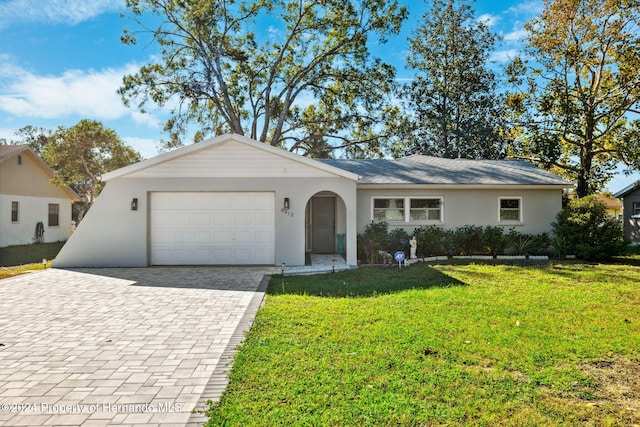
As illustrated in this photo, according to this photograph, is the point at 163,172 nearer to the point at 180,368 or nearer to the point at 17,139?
the point at 180,368

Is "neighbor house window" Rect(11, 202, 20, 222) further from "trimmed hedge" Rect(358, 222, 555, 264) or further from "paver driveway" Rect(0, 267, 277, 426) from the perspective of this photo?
"trimmed hedge" Rect(358, 222, 555, 264)

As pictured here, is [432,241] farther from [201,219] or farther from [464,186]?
[201,219]

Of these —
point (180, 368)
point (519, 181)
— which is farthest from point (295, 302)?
point (519, 181)

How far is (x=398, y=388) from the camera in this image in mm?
3750

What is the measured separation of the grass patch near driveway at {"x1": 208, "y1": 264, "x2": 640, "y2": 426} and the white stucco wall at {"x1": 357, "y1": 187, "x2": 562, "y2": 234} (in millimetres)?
6337

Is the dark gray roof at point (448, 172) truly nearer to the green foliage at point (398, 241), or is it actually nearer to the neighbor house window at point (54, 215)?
the green foliage at point (398, 241)

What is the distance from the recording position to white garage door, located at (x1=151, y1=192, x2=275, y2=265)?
12086 millimetres

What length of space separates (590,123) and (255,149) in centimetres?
1943

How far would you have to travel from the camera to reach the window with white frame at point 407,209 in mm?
14406

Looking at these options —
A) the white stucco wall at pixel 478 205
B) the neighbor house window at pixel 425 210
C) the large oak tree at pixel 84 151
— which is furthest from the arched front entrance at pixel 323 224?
the large oak tree at pixel 84 151

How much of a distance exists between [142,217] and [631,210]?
25.8 meters

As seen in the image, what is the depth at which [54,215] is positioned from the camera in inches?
947

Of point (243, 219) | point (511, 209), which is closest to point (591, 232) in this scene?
point (511, 209)

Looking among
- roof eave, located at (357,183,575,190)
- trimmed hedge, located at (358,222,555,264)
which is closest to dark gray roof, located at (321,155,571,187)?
roof eave, located at (357,183,575,190)
